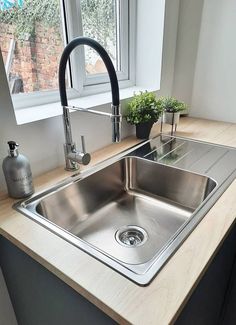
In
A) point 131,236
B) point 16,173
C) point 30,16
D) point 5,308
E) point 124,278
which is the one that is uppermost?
point 30,16

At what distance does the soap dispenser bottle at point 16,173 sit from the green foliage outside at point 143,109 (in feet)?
2.16

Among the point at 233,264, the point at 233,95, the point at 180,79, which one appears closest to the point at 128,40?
the point at 180,79

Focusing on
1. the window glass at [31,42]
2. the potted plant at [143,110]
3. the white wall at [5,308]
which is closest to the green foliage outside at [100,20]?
the window glass at [31,42]

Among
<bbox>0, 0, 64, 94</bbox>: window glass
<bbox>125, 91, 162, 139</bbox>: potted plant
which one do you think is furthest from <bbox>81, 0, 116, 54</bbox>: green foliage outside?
<bbox>125, 91, 162, 139</bbox>: potted plant

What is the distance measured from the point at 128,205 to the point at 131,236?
19 centimetres

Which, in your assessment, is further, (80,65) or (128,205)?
(80,65)

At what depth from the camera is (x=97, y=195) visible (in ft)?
3.39

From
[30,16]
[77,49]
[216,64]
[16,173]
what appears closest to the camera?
[16,173]

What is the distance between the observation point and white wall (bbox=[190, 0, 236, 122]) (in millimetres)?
1433

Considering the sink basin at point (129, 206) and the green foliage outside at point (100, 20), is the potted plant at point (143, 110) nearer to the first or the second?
the sink basin at point (129, 206)

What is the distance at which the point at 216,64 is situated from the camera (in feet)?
5.05

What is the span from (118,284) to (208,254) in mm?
233

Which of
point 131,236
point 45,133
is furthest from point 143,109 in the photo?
point 131,236

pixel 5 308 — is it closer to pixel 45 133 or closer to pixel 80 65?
pixel 45 133
